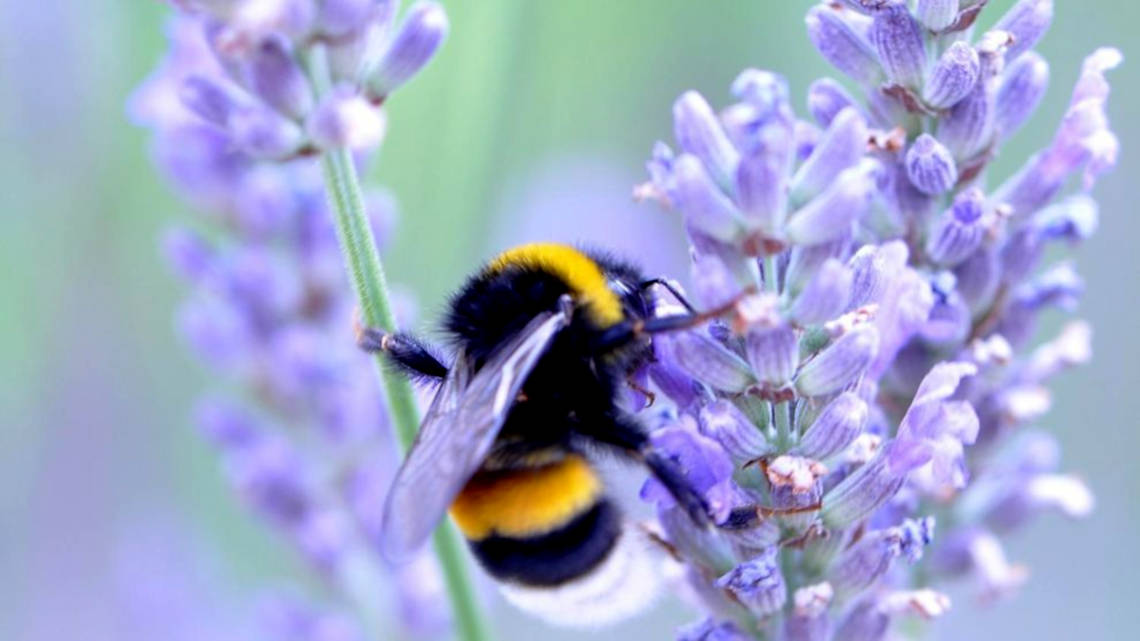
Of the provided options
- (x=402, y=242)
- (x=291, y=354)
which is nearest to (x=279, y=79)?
(x=291, y=354)

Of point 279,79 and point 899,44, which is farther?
point 899,44

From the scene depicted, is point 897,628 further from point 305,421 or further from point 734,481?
point 305,421

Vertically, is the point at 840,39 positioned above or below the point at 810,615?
above

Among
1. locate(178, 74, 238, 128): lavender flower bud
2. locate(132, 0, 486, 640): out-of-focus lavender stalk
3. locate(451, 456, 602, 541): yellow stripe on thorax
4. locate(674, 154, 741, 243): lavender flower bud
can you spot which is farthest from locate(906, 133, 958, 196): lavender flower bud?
locate(132, 0, 486, 640): out-of-focus lavender stalk

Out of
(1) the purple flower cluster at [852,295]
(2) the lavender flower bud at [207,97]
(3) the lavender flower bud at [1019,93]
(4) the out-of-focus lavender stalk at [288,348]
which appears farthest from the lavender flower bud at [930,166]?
(4) the out-of-focus lavender stalk at [288,348]

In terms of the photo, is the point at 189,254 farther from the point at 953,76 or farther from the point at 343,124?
the point at 953,76

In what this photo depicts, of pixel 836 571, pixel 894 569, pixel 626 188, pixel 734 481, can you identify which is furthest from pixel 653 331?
pixel 626 188
